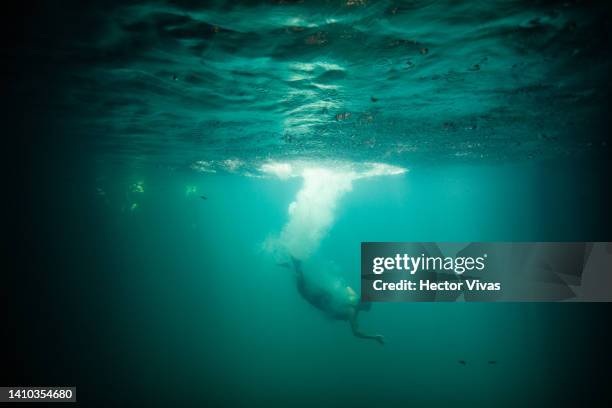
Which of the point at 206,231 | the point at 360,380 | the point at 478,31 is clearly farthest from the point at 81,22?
the point at 206,231

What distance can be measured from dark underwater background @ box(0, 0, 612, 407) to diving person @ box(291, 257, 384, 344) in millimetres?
1013

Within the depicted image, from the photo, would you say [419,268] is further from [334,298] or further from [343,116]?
[334,298]

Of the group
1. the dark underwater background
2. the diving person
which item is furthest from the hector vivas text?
the diving person

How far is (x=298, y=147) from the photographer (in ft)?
62.0

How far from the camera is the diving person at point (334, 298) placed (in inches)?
675

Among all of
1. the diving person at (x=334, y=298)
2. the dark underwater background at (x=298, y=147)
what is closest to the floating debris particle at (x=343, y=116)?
the dark underwater background at (x=298, y=147)

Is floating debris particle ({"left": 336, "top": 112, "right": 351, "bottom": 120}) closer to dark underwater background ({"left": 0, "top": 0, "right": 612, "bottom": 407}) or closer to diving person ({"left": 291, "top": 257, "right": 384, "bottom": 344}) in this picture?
dark underwater background ({"left": 0, "top": 0, "right": 612, "bottom": 407})

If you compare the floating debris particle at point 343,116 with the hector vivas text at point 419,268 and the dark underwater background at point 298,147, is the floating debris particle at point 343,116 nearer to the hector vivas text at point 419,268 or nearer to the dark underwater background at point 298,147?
the dark underwater background at point 298,147

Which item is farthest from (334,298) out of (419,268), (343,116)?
(343,116)

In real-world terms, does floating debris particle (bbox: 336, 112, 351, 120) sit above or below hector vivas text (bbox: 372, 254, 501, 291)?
→ above

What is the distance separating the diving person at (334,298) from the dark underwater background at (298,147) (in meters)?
1.01

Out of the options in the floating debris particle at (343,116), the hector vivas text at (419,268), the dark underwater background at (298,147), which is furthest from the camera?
the floating debris particle at (343,116)

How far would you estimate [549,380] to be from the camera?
83.4 feet

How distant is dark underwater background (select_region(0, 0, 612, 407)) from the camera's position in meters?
7.07
